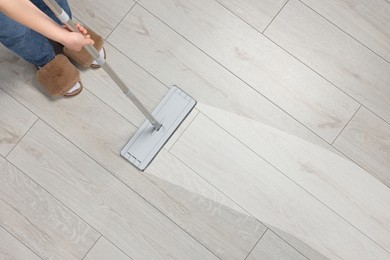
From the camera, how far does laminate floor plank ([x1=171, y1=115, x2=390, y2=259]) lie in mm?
1474

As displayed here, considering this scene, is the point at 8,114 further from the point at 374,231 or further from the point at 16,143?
the point at 374,231

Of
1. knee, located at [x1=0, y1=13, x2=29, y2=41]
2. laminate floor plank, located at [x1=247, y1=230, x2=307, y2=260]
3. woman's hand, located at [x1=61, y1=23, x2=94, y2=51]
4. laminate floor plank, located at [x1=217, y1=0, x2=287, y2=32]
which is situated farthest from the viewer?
laminate floor plank, located at [x1=217, y1=0, x2=287, y2=32]

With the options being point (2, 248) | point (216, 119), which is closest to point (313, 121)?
point (216, 119)

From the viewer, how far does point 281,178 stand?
150cm

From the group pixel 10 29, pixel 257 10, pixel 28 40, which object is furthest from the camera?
pixel 257 10

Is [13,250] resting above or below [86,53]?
below

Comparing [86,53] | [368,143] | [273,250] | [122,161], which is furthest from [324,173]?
[86,53]

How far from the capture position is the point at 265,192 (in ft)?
4.91

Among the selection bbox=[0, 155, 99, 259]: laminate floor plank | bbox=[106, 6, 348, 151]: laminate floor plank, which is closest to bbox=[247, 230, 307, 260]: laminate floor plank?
bbox=[106, 6, 348, 151]: laminate floor plank

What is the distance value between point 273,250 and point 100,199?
567 mm

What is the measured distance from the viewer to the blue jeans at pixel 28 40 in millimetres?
1221

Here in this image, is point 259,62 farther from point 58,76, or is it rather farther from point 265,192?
point 58,76

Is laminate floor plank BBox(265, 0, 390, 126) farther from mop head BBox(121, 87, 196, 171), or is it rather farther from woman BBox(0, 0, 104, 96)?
woman BBox(0, 0, 104, 96)

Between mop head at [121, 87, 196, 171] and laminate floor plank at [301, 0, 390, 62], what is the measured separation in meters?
0.53
